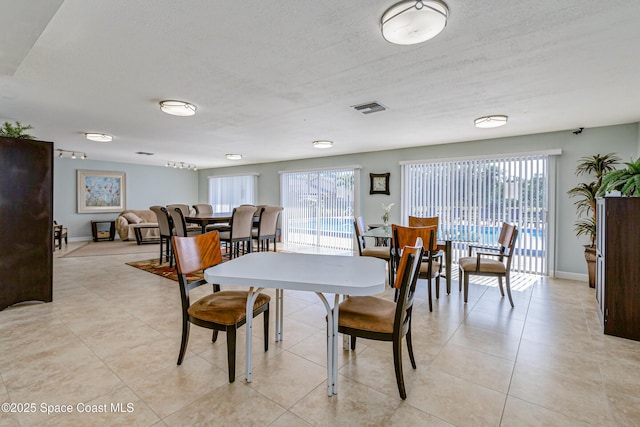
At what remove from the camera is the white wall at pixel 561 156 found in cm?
413

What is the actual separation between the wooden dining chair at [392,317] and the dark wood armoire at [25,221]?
343 cm

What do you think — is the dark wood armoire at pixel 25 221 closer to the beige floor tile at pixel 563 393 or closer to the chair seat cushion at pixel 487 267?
the beige floor tile at pixel 563 393

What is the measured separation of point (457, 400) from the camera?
1.71 m

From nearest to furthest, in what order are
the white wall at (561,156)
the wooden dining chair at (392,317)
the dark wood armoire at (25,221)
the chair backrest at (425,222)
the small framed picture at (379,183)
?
the wooden dining chair at (392,317) → the dark wood armoire at (25,221) → the white wall at (561,156) → the chair backrest at (425,222) → the small framed picture at (379,183)

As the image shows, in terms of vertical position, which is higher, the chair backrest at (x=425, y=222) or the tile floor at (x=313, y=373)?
the chair backrest at (x=425, y=222)

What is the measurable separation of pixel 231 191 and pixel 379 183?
5.10 m

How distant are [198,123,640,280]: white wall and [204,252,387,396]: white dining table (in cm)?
411

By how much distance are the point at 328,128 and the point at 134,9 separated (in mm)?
3037

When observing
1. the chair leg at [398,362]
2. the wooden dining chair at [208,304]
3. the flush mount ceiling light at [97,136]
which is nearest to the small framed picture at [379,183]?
the wooden dining chair at [208,304]

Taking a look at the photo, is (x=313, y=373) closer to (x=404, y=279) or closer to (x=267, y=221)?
(x=404, y=279)

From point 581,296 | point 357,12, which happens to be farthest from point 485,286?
point 357,12

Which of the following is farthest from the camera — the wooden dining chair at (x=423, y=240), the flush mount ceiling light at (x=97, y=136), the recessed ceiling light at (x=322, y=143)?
the recessed ceiling light at (x=322, y=143)

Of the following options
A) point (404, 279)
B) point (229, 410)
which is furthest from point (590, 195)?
point (229, 410)

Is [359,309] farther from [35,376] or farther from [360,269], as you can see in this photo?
[35,376]
